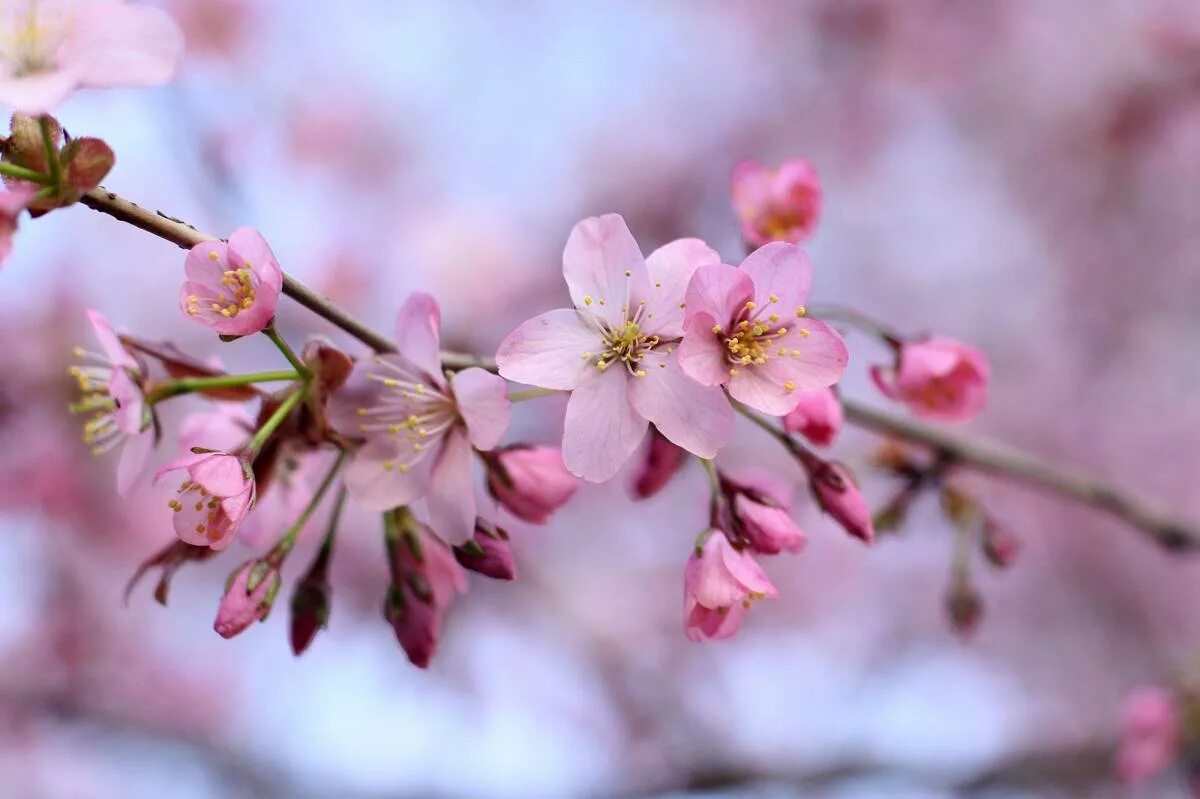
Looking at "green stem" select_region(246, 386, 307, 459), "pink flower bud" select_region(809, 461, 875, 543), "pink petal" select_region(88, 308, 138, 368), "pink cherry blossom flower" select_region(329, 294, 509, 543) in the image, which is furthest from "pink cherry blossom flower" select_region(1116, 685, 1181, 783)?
"pink petal" select_region(88, 308, 138, 368)

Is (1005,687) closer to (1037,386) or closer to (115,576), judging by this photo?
(1037,386)


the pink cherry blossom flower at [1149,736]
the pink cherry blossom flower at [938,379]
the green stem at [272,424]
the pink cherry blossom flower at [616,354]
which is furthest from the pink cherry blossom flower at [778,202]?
the pink cherry blossom flower at [1149,736]

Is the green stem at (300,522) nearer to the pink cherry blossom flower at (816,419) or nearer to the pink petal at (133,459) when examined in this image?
the pink petal at (133,459)

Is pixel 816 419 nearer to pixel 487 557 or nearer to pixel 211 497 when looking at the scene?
pixel 487 557

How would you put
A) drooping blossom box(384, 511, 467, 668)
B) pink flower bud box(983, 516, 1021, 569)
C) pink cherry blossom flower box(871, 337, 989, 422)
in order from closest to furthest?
drooping blossom box(384, 511, 467, 668), pink cherry blossom flower box(871, 337, 989, 422), pink flower bud box(983, 516, 1021, 569)

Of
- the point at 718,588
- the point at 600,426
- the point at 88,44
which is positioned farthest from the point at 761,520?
the point at 88,44

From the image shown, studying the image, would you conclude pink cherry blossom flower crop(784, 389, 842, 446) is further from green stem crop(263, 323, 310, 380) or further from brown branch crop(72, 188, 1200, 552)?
green stem crop(263, 323, 310, 380)
